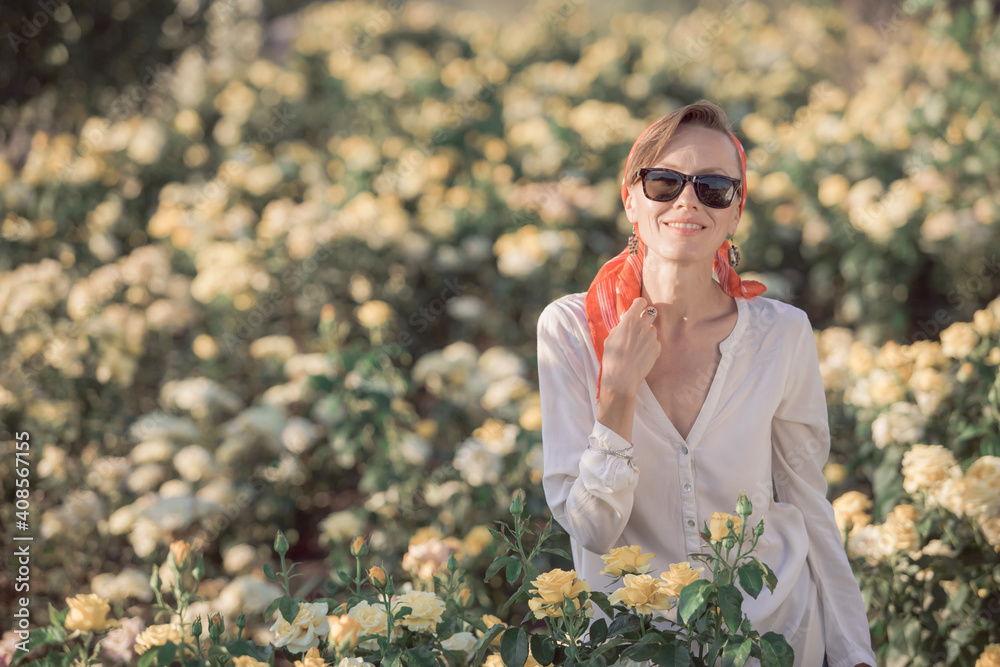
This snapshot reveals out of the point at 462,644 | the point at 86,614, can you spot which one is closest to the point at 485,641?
the point at 462,644

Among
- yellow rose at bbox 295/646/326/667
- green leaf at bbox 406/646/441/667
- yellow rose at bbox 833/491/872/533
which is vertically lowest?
yellow rose at bbox 833/491/872/533

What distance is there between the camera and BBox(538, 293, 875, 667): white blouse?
1.36 metres

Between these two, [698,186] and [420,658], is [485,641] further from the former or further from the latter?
[698,186]

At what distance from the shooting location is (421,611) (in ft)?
4.13

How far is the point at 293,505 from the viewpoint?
287 centimetres

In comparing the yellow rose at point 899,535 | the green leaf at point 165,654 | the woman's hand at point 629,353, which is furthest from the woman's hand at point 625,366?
the yellow rose at point 899,535

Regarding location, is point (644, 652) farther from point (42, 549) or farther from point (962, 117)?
point (962, 117)

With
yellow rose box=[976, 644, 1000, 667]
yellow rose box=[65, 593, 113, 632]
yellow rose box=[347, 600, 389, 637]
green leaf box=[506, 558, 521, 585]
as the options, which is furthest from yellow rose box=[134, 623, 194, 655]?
yellow rose box=[976, 644, 1000, 667]

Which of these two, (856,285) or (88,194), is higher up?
(88,194)

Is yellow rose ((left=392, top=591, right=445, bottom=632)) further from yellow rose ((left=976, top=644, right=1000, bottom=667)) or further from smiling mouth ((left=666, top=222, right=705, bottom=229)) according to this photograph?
yellow rose ((left=976, top=644, right=1000, bottom=667))

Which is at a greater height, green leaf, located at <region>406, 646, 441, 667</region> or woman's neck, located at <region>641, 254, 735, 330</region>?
woman's neck, located at <region>641, 254, 735, 330</region>

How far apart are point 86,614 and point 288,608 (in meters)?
0.34

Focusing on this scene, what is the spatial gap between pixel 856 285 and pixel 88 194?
13.3ft

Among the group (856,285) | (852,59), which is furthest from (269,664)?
(852,59)
